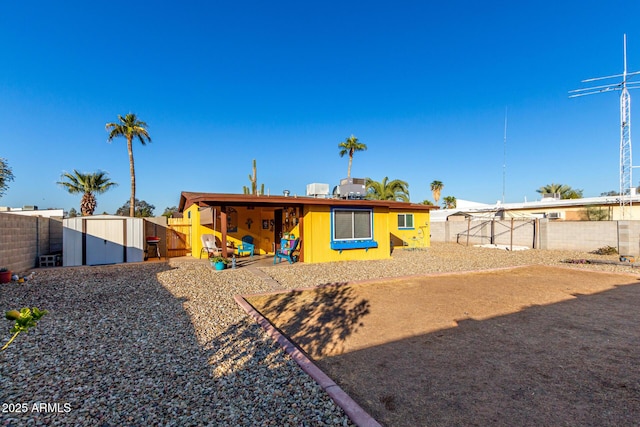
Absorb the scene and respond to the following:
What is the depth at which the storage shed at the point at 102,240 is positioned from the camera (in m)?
11.3

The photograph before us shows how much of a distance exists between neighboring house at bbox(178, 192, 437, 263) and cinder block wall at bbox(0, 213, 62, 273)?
5.06 metres

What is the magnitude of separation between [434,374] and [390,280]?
545 centimetres

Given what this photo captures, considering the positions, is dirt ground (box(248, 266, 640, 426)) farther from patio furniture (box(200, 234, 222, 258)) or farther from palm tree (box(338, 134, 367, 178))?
palm tree (box(338, 134, 367, 178))

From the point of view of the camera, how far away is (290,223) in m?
13.4

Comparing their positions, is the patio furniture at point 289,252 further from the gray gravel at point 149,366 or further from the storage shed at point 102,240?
the storage shed at point 102,240

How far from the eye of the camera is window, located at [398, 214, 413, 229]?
721 inches

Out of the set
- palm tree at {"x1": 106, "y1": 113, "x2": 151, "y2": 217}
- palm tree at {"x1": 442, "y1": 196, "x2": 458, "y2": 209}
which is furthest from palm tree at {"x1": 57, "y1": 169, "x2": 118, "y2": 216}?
palm tree at {"x1": 442, "y1": 196, "x2": 458, "y2": 209}

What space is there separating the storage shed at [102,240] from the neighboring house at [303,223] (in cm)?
244

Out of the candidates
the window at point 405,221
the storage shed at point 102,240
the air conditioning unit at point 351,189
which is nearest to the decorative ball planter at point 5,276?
the storage shed at point 102,240

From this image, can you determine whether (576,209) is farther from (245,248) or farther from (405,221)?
(245,248)

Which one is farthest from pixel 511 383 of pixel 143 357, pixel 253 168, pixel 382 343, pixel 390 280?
pixel 253 168

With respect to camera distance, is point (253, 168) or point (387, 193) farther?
point (387, 193)

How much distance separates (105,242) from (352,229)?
997 cm

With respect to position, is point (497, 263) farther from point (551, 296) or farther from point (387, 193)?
point (387, 193)
